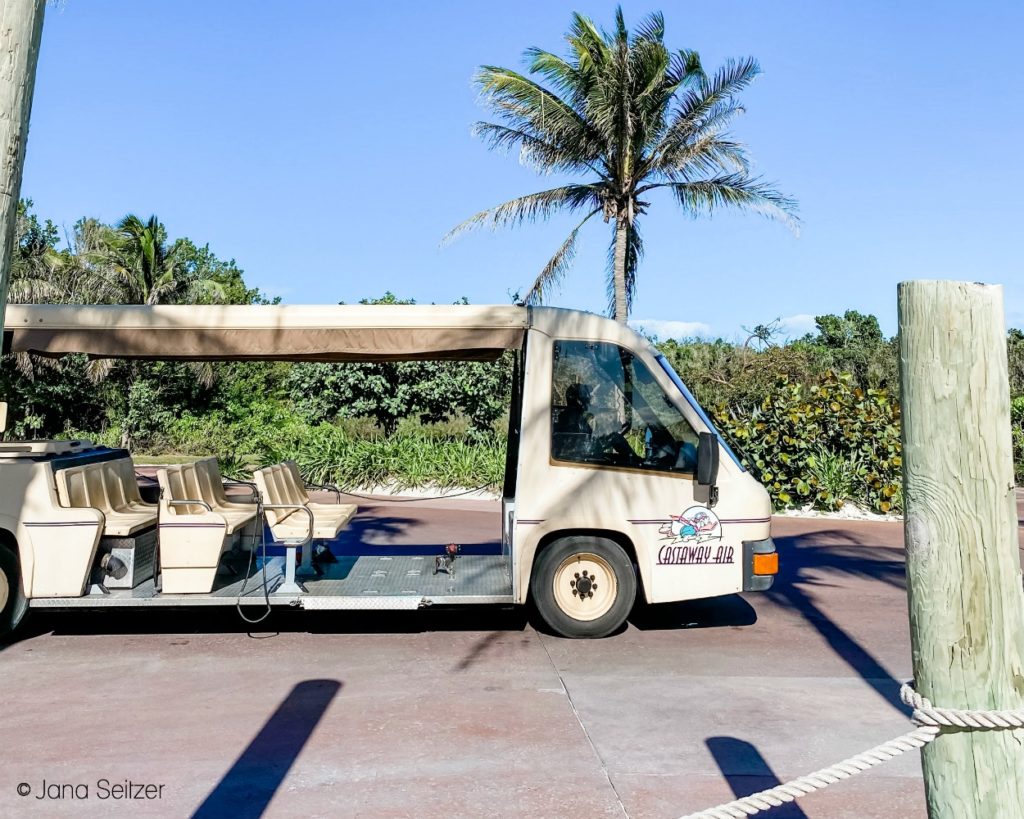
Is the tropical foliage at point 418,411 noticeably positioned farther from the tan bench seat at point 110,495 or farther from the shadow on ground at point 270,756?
the tan bench seat at point 110,495

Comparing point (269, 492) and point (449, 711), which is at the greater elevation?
point (269, 492)

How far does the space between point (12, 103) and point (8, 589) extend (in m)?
6.04

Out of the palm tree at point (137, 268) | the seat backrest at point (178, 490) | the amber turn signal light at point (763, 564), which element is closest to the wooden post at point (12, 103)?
the seat backrest at point (178, 490)

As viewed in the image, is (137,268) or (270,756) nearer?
(270,756)

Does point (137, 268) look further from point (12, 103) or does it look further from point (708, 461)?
point (12, 103)

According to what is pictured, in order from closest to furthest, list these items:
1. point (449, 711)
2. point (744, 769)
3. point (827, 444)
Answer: point (744, 769) → point (449, 711) → point (827, 444)

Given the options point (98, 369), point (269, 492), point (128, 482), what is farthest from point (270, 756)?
point (98, 369)

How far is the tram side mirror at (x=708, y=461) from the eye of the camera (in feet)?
23.3

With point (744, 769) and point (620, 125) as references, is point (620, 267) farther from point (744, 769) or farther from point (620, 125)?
point (744, 769)

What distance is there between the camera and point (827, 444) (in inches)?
637

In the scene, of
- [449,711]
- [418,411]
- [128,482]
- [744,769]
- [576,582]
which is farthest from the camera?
[418,411]

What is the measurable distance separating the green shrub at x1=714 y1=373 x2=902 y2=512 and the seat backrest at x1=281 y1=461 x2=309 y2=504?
27.6ft

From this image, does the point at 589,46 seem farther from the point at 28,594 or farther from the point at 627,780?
the point at 627,780

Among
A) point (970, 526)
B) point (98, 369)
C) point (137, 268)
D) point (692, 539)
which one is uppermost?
point (137, 268)
